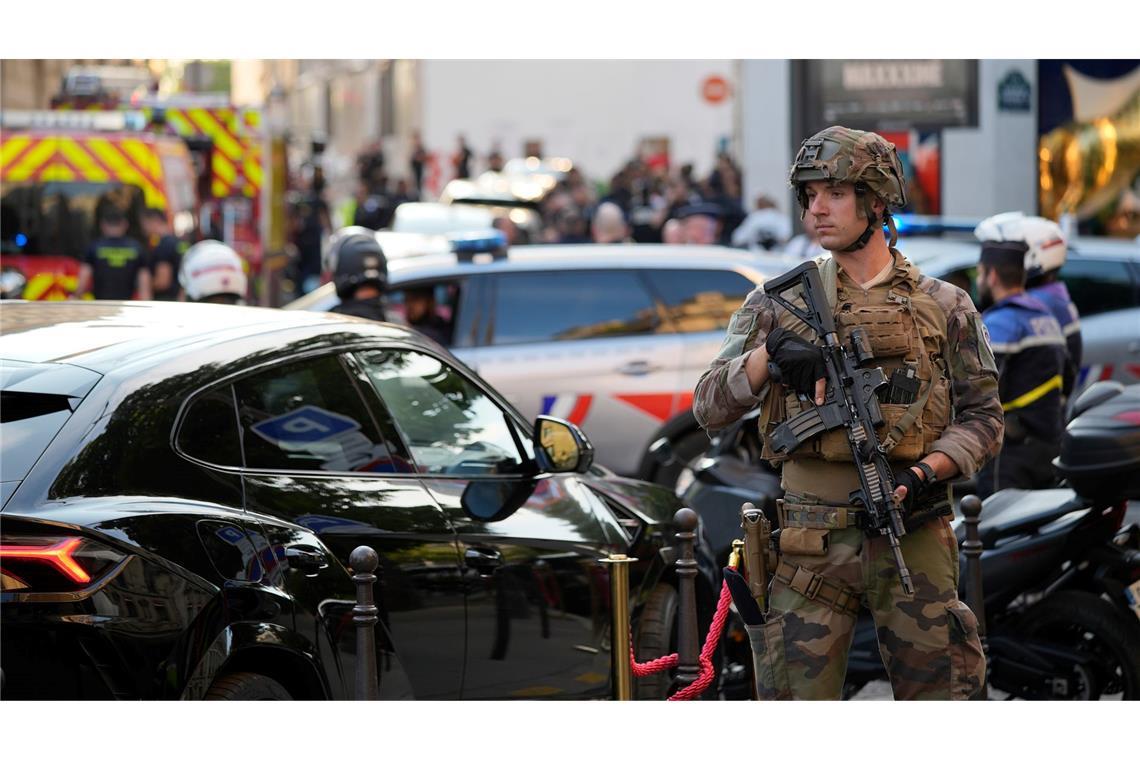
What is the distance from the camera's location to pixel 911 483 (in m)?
4.20

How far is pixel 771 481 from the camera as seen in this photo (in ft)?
23.6

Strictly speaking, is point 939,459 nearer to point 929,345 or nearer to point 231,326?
point 929,345

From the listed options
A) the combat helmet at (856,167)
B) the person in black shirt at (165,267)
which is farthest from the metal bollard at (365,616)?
the person in black shirt at (165,267)

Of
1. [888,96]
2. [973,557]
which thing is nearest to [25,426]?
[973,557]

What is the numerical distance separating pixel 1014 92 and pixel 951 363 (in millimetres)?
16129

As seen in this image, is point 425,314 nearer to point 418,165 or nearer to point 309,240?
point 309,240

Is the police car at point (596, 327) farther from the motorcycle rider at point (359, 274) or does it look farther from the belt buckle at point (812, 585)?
the belt buckle at point (812, 585)

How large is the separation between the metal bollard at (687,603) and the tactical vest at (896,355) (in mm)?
642

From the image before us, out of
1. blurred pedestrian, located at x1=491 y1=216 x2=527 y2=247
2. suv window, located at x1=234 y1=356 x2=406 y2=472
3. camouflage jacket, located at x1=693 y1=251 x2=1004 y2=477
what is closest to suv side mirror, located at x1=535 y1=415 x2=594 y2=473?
suv window, located at x1=234 y1=356 x2=406 y2=472

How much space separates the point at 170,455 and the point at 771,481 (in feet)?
11.5
